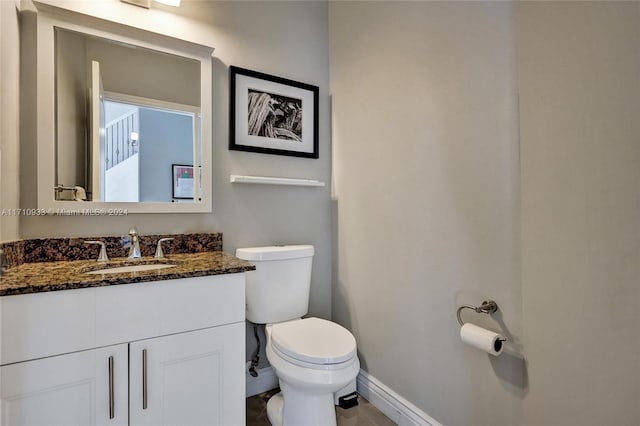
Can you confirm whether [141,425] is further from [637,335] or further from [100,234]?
[637,335]

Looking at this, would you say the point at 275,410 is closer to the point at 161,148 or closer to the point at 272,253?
the point at 272,253

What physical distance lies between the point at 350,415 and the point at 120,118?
1912mm

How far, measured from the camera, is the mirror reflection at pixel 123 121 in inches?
56.5

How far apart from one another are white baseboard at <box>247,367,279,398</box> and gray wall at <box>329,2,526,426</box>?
1.78ft

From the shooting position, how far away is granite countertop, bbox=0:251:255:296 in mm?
981

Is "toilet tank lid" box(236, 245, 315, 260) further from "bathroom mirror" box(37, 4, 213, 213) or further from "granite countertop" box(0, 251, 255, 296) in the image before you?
"bathroom mirror" box(37, 4, 213, 213)

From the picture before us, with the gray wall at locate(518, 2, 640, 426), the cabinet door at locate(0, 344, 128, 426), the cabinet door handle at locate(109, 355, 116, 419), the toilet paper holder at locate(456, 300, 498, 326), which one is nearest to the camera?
the gray wall at locate(518, 2, 640, 426)

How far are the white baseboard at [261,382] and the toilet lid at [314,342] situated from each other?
0.54 metres

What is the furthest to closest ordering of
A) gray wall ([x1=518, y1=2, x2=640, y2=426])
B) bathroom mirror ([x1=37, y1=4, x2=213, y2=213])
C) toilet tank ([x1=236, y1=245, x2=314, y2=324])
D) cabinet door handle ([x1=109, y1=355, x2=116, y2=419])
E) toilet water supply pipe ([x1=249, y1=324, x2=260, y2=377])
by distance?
toilet water supply pipe ([x1=249, y1=324, x2=260, y2=377]), toilet tank ([x1=236, y1=245, x2=314, y2=324]), bathroom mirror ([x1=37, y1=4, x2=213, y2=213]), cabinet door handle ([x1=109, y1=355, x2=116, y2=419]), gray wall ([x1=518, y1=2, x2=640, y2=426])

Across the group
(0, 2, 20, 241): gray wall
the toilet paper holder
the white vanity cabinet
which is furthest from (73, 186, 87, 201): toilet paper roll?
the toilet paper holder

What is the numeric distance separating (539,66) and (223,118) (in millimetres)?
1470

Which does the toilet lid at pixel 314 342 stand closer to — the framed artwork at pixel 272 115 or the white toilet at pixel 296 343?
the white toilet at pixel 296 343
